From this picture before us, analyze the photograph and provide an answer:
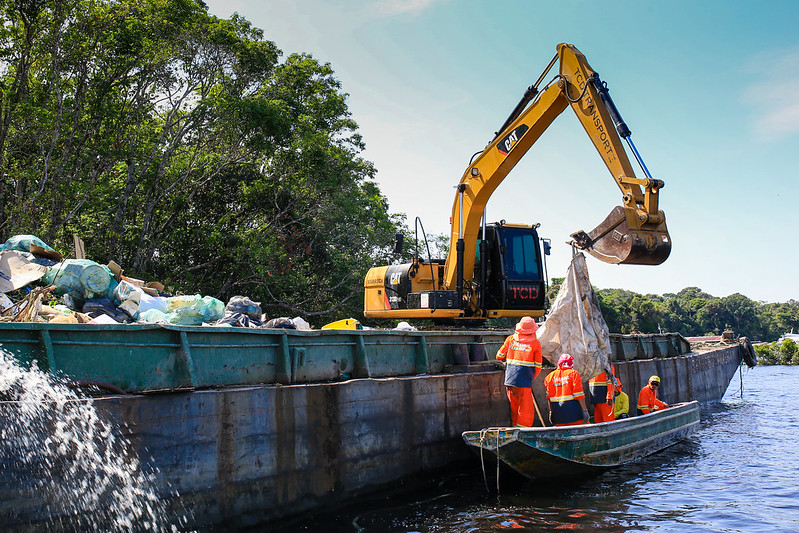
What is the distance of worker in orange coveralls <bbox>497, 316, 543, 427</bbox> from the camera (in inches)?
345

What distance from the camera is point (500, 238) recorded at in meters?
12.4

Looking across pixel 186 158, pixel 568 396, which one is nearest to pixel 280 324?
pixel 568 396

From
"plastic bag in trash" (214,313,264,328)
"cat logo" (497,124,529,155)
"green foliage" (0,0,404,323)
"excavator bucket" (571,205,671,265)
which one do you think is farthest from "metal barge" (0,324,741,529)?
"green foliage" (0,0,404,323)

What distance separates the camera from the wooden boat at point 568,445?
7.89m

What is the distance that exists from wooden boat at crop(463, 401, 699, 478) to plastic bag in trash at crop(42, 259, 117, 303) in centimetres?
508

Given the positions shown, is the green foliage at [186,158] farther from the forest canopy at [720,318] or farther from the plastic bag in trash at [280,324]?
the forest canopy at [720,318]

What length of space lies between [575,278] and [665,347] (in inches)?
381

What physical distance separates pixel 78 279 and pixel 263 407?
350 cm

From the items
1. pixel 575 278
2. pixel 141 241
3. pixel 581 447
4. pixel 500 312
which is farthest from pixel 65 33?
pixel 581 447

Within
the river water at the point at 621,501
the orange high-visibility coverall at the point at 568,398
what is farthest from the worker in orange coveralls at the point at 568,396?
the river water at the point at 621,501

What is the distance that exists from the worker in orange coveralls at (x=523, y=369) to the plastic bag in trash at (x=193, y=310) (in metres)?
4.12

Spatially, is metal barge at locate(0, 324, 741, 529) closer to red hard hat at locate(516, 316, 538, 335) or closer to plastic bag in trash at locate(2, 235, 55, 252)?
red hard hat at locate(516, 316, 538, 335)

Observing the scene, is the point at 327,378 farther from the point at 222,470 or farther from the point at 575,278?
the point at 575,278

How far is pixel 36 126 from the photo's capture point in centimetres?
1591
